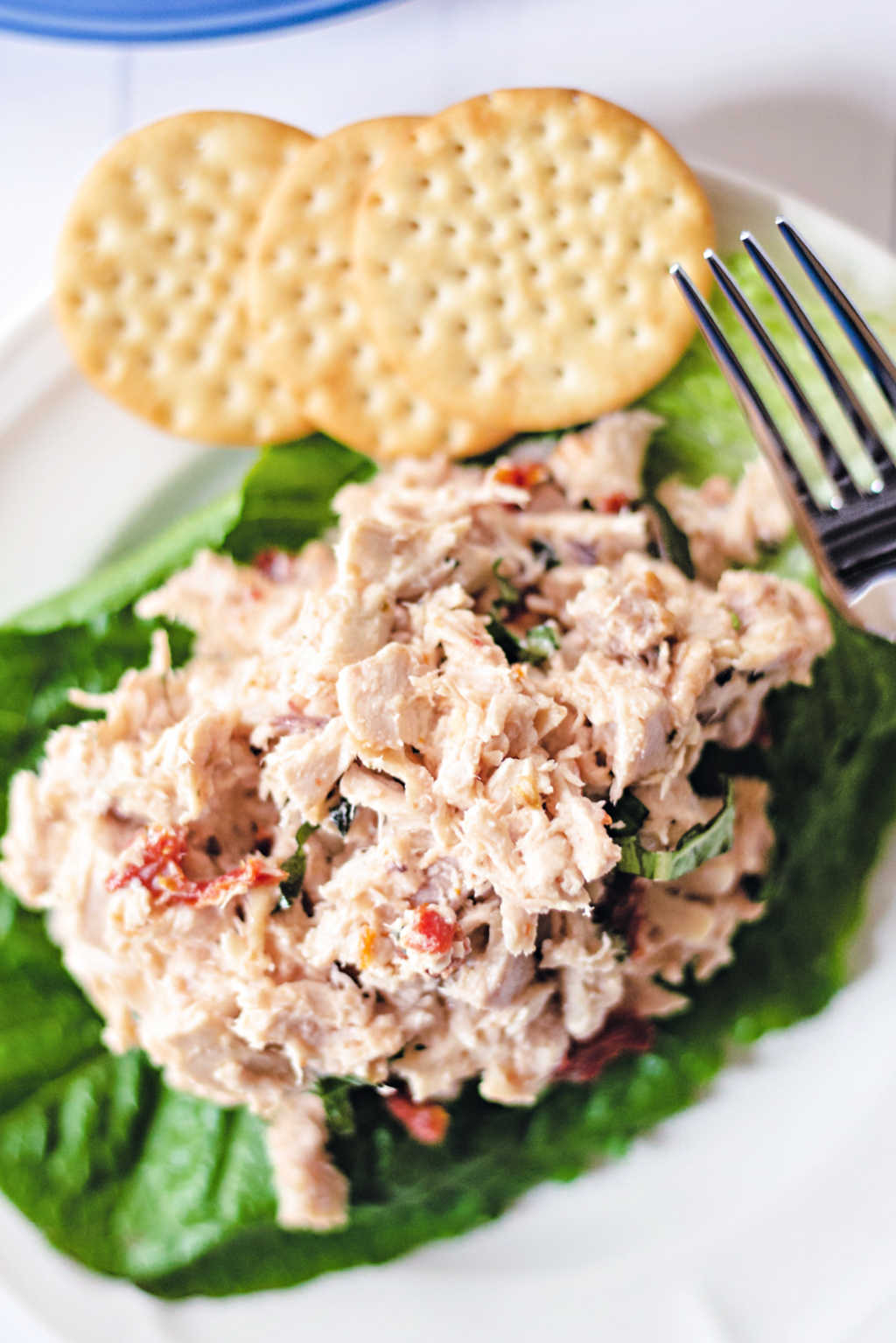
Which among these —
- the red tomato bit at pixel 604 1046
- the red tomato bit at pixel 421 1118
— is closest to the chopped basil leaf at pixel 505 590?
the red tomato bit at pixel 604 1046

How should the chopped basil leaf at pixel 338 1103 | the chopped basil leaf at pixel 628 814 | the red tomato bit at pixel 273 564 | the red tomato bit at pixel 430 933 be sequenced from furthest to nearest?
the red tomato bit at pixel 273 564 → the chopped basil leaf at pixel 338 1103 → the chopped basil leaf at pixel 628 814 → the red tomato bit at pixel 430 933

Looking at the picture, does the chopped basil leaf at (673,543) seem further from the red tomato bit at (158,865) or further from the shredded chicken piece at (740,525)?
the red tomato bit at (158,865)

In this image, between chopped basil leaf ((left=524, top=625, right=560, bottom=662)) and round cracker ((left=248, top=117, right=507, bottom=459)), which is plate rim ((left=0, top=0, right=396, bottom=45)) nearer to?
round cracker ((left=248, top=117, right=507, bottom=459))

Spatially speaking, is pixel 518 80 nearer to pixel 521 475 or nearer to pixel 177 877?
Answer: pixel 521 475

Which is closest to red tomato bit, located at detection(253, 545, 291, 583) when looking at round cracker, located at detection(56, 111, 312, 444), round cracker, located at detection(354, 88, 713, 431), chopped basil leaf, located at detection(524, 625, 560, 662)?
round cracker, located at detection(56, 111, 312, 444)

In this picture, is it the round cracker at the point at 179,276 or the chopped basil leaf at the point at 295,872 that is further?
the round cracker at the point at 179,276

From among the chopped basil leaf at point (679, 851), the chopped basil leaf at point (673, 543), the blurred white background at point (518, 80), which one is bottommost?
the chopped basil leaf at point (679, 851)
